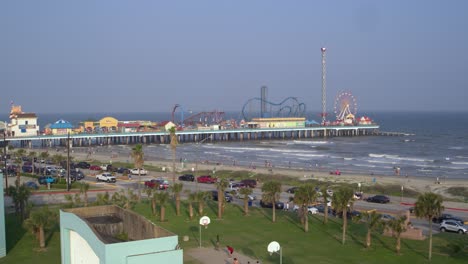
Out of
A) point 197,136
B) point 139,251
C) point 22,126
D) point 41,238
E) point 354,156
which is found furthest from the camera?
point 197,136

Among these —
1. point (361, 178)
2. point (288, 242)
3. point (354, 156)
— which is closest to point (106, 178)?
point (361, 178)

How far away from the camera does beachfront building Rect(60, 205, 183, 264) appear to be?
42.6 ft

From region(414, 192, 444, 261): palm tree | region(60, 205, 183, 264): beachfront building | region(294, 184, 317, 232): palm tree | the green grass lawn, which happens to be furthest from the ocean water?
region(60, 205, 183, 264): beachfront building

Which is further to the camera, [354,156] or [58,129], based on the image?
[58,129]

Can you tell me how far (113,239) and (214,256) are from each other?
25.0 feet

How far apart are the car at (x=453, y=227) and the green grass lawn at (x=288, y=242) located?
77 cm

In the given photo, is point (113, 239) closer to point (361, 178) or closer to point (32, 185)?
point (32, 185)

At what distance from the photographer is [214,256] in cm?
2191

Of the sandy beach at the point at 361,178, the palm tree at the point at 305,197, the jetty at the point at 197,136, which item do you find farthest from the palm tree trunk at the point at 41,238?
the jetty at the point at 197,136

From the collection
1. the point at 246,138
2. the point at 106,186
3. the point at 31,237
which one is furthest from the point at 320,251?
the point at 246,138

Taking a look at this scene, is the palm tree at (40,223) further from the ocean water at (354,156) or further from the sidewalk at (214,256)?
the ocean water at (354,156)

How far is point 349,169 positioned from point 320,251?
42.5 meters

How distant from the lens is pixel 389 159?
247 feet

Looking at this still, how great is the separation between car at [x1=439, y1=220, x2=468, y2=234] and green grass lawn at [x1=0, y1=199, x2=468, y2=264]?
30.3 inches
